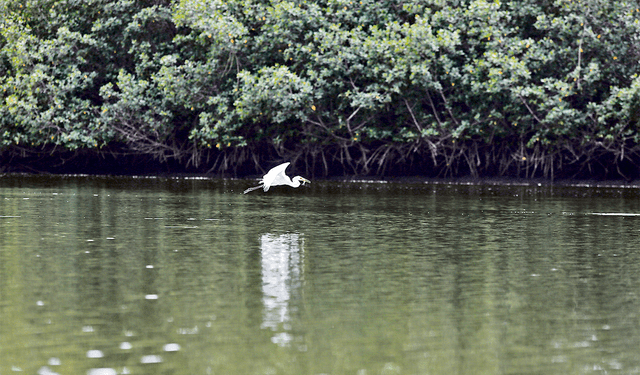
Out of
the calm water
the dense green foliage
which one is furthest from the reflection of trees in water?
the dense green foliage

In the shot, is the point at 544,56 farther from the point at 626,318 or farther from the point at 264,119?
the point at 626,318

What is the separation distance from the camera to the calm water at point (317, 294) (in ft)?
25.4

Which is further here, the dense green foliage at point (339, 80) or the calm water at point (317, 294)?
the dense green foliage at point (339, 80)

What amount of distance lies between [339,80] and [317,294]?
29.8 metres

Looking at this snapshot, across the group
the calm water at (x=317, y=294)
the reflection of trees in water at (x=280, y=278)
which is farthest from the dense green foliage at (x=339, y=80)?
the reflection of trees in water at (x=280, y=278)

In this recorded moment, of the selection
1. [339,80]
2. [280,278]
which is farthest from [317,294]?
[339,80]

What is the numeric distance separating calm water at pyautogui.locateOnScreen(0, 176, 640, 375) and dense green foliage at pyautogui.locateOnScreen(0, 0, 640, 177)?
16902 mm

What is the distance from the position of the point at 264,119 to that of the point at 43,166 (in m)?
15.4

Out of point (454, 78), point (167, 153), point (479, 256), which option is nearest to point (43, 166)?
point (167, 153)

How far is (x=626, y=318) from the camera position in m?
9.41

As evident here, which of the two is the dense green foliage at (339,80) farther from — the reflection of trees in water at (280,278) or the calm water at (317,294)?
the reflection of trees in water at (280,278)

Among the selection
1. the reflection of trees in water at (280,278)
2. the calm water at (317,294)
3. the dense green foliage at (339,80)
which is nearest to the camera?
the calm water at (317,294)

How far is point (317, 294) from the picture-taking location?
1063cm

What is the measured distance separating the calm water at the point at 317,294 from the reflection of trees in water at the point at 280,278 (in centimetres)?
3
